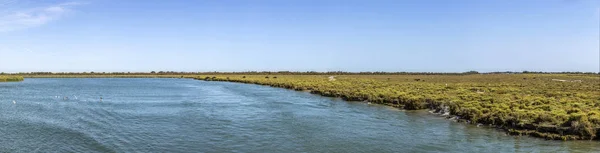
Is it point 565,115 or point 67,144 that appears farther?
point 565,115

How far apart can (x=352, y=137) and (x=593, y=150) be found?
9729 millimetres

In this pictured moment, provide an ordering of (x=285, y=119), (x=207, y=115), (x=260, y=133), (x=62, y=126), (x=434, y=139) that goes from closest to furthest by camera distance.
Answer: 1. (x=434, y=139)
2. (x=260, y=133)
3. (x=62, y=126)
4. (x=285, y=119)
5. (x=207, y=115)

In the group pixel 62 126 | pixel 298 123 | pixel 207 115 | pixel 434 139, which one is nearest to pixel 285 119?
pixel 298 123

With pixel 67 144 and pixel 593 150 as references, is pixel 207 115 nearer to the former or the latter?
pixel 67 144

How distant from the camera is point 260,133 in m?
21.8

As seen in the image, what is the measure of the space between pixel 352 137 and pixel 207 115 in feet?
40.9

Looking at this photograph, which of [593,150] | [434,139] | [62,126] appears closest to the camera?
[593,150]

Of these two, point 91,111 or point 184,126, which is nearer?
point 184,126

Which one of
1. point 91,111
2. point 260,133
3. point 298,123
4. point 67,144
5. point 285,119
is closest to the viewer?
point 67,144

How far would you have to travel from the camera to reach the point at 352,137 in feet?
68.0

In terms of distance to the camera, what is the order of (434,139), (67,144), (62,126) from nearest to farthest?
(67,144), (434,139), (62,126)

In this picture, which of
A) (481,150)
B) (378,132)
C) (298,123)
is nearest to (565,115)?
(481,150)

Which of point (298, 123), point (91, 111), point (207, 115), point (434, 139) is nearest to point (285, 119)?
point (298, 123)

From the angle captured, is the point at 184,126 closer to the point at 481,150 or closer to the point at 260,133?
the point at 260,133
